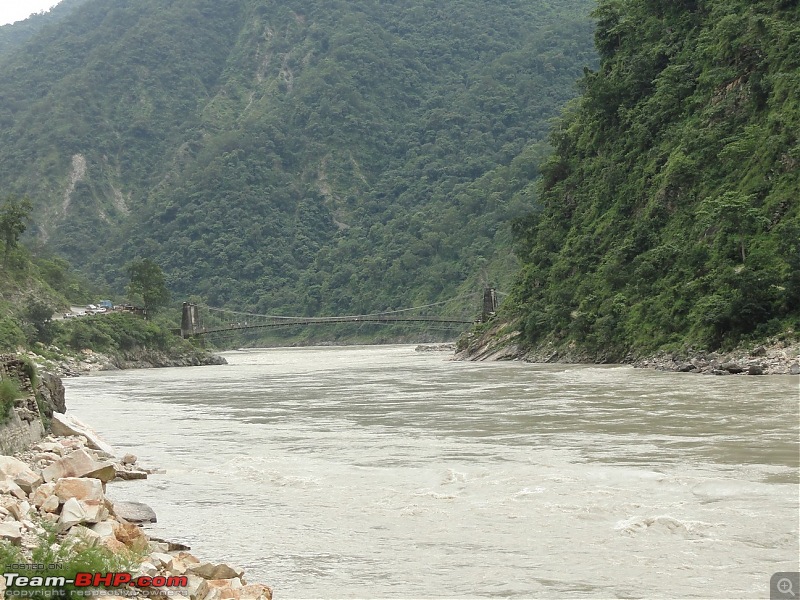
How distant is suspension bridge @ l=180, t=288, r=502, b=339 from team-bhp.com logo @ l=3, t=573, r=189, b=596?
71.4m

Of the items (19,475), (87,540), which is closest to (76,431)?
(19,475)

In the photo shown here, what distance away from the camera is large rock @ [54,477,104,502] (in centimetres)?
1166

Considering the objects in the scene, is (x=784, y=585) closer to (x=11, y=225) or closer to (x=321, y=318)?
(x=11, y=225)

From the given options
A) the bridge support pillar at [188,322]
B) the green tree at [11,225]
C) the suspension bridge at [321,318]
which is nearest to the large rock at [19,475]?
the suspension bridge at [321,318]

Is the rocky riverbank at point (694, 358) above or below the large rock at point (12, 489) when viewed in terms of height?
below

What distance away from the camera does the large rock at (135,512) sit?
12844mm

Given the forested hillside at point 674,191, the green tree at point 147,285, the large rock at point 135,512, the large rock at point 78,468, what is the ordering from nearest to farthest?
1. the large rock at point 135,512
2. the large rock at point 78,468
3. the forested hillside at point 674,191
4. the green tree at point 147,285

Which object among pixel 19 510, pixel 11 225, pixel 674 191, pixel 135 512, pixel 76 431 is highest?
pixel 11 225

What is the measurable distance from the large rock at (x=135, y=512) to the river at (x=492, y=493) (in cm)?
33

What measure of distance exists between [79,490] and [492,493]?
5758mm

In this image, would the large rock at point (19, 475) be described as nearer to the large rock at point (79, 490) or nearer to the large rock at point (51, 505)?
the large rock at point (79, 490)

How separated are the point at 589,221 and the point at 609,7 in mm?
15773

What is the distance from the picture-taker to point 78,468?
14.6 metres

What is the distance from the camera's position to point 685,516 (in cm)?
1220
